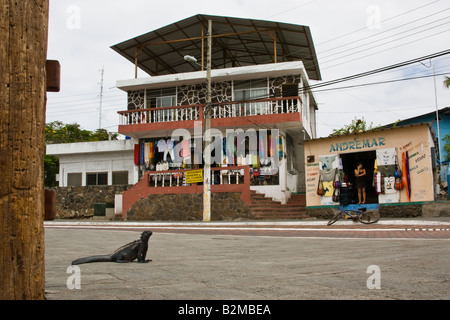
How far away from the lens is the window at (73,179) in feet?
90.7

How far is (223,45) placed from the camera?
25.4m

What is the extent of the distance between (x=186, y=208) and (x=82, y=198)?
850cm

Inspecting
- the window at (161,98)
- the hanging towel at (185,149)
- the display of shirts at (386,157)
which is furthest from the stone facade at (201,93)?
the display of shirts at (386,157)

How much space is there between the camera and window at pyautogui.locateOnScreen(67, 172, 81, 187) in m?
27.7

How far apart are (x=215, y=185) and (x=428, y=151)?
9.19m

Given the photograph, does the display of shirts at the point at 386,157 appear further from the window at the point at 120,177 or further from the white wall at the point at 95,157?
the window at the point at 120,177

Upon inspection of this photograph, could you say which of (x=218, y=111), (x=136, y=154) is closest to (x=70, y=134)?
(x=136, y=154)

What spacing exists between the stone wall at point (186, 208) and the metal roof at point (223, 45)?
25.1 ft

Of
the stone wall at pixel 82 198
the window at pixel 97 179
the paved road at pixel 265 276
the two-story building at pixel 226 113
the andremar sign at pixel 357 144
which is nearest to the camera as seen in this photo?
the paved road at pixel 265 276

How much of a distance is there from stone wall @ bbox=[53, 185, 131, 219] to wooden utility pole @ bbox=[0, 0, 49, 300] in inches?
919

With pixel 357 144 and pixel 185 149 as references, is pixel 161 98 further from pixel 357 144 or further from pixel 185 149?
pixel 357 144

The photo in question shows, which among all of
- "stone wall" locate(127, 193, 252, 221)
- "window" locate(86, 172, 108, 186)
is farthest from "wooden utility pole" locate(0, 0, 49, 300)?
"window" locate(86, 172, 108, 186)
